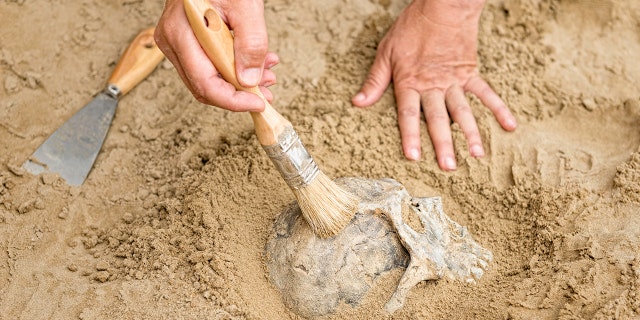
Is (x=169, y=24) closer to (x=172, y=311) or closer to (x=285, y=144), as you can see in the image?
(x=285, y=144)

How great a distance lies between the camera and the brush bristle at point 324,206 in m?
Answer: 2.19

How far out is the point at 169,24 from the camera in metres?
2.05

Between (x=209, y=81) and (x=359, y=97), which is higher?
(x=209, y=81)

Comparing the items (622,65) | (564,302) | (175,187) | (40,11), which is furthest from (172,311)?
(622,65)

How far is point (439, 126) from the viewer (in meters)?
3.05

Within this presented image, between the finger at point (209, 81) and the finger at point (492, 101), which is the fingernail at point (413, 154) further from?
the finger at point (209, 81)

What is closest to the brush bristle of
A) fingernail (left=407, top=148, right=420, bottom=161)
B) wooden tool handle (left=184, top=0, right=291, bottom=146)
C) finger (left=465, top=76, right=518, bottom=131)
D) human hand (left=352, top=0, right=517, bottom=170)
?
wooden tool handle (left=184, top=0, right=291, bottom=146)

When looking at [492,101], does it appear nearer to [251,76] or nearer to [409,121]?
[409,121]

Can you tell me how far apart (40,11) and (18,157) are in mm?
924

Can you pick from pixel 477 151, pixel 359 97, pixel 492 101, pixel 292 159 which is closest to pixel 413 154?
pixel 477 151

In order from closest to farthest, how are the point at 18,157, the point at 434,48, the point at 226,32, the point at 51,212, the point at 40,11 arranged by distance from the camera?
1. the point at 226,32
2. the point at 51,212
3. the point at 18,157
4. the point at 434,48
5. the point at 40,11

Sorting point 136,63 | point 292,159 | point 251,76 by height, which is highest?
point 251,76

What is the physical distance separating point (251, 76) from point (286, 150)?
268 millimetres

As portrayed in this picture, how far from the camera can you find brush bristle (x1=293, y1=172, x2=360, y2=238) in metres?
2.19
